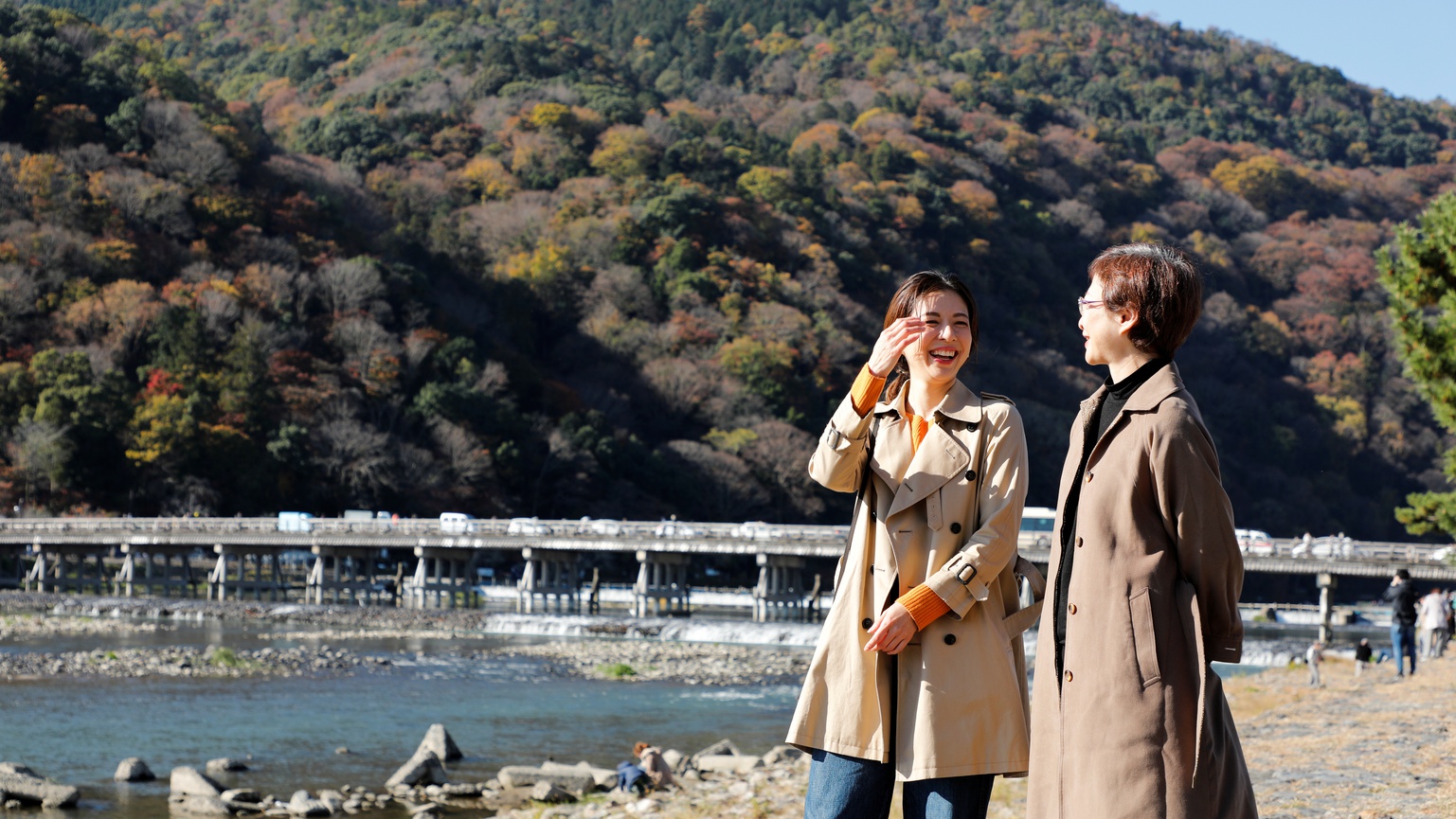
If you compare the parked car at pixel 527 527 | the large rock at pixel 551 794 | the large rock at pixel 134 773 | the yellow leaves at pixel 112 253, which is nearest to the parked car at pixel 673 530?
the parked car at pixel 527 527

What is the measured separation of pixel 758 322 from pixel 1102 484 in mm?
52220

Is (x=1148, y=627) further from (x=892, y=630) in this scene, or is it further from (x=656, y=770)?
(x=656, y=770)

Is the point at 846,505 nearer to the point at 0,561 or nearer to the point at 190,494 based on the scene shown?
the point at 190,494

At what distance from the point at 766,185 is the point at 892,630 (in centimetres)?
6438

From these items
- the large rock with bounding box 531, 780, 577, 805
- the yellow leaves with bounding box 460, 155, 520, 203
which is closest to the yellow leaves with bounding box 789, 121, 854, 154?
the yellow leaves with bounding box 460, 155, 520, 203

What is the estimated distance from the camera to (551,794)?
10.0 m

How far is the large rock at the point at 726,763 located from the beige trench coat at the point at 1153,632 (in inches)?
340

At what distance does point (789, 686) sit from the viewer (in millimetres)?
20578

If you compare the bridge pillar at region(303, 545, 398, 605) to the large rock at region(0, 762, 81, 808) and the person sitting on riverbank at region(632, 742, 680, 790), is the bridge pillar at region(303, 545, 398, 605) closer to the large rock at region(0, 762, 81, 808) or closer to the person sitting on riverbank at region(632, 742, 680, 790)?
the large rock at region(0, 762, 81, 808)

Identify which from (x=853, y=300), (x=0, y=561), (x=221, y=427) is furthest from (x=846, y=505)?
(x=0, y=561)

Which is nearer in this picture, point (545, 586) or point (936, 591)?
point (936, 591)

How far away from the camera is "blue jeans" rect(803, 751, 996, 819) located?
10.1ft

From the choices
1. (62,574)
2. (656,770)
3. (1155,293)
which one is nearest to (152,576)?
(62,574)

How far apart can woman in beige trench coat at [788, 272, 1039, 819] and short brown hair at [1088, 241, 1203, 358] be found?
1.67 feet
